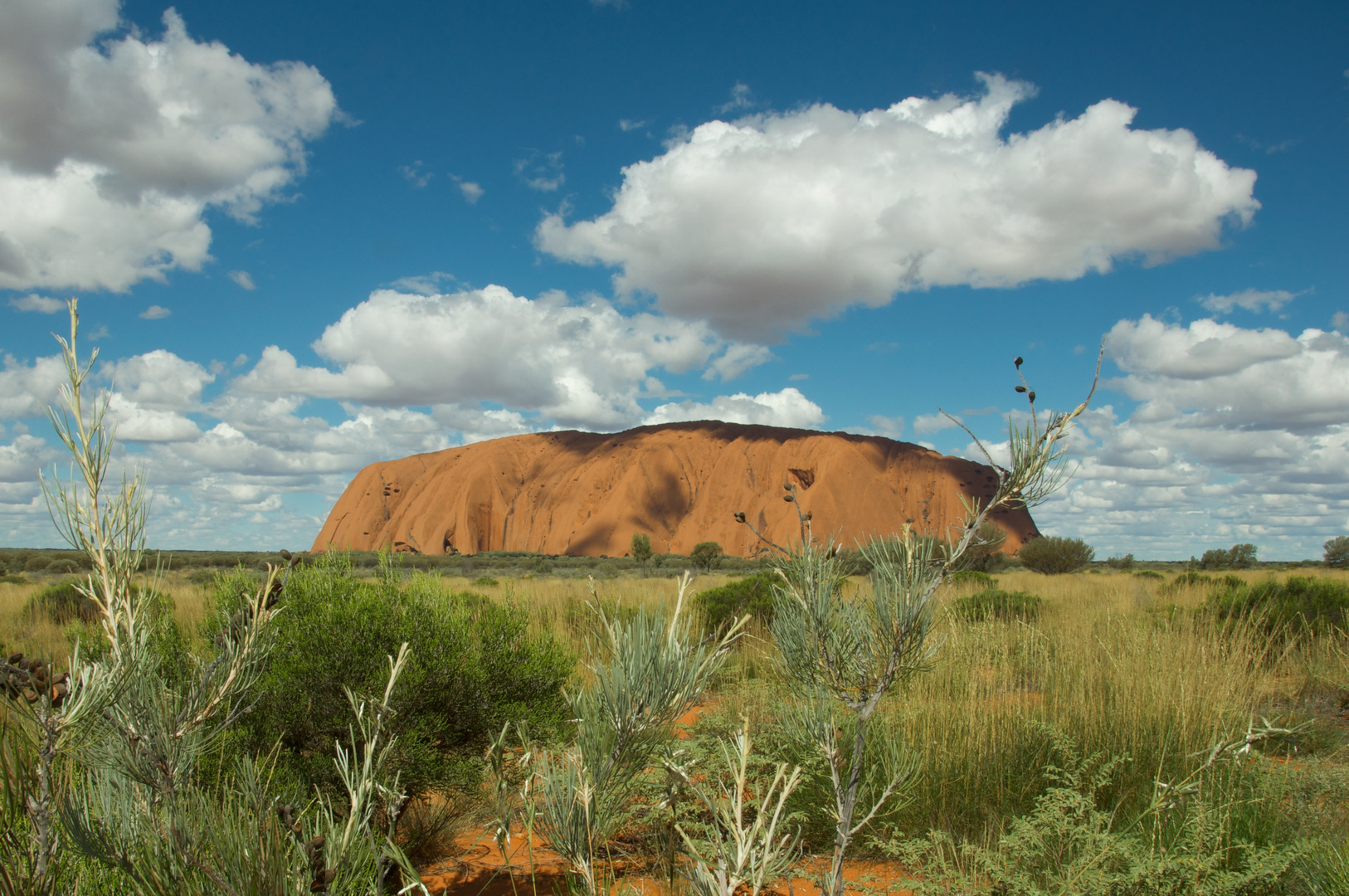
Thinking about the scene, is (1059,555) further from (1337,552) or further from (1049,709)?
(1049,709)

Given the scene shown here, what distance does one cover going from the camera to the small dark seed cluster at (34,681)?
1355 millimetres

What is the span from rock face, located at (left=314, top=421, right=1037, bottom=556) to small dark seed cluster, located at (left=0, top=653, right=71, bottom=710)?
59235 millimetres

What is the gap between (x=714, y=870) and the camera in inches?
48.8

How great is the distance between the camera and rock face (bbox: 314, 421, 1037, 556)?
65688mm

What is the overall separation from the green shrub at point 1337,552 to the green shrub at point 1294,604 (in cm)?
3111

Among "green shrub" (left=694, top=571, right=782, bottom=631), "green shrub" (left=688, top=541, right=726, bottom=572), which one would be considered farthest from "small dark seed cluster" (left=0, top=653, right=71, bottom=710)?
"green shrub" (left=688, top=541, right=726, bottom=572)

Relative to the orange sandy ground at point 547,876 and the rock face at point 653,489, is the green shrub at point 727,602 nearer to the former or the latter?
the orange sandy ground at point 547,876

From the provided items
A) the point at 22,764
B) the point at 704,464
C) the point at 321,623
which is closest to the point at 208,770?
the point at 321,623

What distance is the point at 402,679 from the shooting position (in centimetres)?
374

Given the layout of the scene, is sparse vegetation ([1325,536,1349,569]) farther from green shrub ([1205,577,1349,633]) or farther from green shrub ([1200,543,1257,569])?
green shrub ([1205,577,1349,633])

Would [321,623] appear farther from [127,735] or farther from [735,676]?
[735,676]

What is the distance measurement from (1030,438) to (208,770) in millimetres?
4146

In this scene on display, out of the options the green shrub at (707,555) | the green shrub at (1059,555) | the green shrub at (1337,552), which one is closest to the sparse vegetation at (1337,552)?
the green shrub at (1337,552)

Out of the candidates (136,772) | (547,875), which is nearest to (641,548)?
(547,875)
